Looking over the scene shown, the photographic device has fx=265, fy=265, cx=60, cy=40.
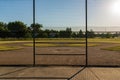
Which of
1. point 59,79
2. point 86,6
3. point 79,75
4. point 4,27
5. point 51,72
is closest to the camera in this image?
point 59,79

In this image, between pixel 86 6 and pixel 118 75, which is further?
pixel 86 6

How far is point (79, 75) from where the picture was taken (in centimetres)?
1075

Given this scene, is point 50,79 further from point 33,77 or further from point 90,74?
point 90,74

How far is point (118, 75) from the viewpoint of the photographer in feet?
35.4

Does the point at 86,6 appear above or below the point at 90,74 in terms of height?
above

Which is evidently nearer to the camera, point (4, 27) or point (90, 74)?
point (90, 74)

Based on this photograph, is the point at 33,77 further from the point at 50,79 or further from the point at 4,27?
the point at 4,27

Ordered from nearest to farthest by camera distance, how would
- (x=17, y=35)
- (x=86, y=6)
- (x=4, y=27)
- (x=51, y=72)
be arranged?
(x=51, y=72), (x=86, y=6), (x=17, y=35), (x=4, y=27)

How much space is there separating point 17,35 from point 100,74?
4162 cm

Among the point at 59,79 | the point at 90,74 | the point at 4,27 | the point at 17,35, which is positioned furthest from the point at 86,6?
the point at 4,27

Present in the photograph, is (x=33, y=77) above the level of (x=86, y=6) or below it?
below

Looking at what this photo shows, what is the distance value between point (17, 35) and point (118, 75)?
138ft

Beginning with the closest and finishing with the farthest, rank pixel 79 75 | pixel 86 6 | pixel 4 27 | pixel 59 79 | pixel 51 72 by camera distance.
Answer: pixel 59 79 → pixel 79 75 → pixel 51 72 → pixel 86 6 → pixel 4 27

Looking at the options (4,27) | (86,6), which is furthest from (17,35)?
(86,6)
